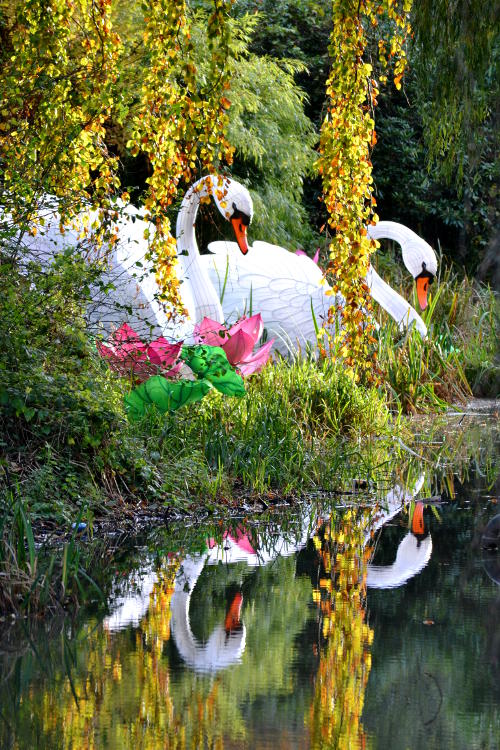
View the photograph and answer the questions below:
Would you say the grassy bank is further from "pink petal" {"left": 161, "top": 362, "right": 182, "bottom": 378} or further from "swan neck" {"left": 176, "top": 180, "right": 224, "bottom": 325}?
"swan neck" {"left": 176, "top": 180, "right": 224, "bottom": 325}

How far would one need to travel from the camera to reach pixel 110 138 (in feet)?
51.1

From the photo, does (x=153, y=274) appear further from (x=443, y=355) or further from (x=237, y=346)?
(x=443, y=355)

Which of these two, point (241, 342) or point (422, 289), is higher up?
point (422, 289)

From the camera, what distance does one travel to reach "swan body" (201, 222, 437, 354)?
12.9m

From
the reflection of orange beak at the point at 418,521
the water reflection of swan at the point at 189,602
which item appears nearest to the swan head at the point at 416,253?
the reflection of orange beak at the point at 418,521

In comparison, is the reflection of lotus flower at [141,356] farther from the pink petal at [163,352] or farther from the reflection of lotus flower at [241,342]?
the reflection of lotus flower at [241,342]

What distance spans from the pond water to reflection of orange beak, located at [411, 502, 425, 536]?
0.12 feet

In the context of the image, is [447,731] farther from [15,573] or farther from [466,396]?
[466,396]

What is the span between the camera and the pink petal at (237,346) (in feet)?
32.4

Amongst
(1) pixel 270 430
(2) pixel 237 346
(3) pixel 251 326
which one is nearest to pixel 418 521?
(1) pixel 270 430

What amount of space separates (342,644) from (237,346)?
226 inches

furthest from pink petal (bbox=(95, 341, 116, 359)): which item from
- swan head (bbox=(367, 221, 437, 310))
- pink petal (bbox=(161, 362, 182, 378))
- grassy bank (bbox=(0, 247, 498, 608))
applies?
swan head (bbox=(367, 221, 437, 310))

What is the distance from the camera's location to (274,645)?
4285 millimetres

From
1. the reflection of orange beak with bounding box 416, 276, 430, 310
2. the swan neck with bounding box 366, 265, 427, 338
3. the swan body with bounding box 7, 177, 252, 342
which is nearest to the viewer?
the swan body with bounding box 7, 177, 252, 342
